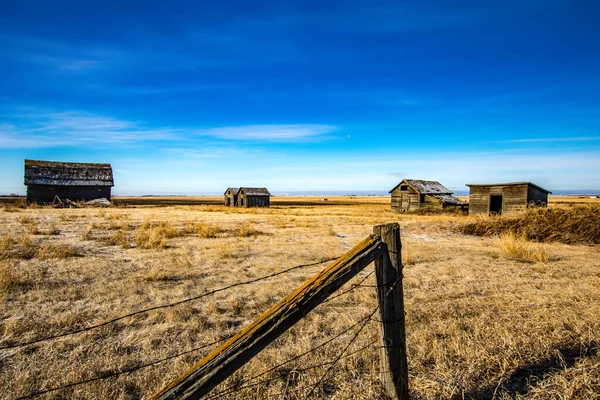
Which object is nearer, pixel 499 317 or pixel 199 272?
Answer: pixel 499 317

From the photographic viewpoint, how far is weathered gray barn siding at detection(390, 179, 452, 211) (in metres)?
33.4

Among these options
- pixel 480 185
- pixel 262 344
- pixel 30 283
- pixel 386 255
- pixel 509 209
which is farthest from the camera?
pixel 480 185

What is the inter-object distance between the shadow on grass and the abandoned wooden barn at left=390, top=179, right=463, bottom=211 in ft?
98.6

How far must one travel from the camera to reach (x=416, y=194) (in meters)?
34.0

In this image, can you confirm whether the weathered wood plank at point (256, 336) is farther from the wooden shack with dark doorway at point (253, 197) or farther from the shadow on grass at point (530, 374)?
the wooden shack with dark doorway at point (253, 197)

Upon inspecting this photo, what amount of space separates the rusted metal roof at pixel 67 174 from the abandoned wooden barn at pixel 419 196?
3029 cm

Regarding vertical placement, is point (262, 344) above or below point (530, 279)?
above

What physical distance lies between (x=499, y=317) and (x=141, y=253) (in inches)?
360

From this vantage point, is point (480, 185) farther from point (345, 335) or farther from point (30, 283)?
point (30, 283)

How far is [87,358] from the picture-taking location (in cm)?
389

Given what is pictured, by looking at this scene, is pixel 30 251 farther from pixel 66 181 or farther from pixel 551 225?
pixel 66 181

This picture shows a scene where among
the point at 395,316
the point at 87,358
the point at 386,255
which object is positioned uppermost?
the point at 386,255

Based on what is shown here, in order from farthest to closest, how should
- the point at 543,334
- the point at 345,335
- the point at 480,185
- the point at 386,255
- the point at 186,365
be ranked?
the point at 480,185 → the point at 345,335 → the point at 543,334 → the point at 186,365 → the point at 386,255

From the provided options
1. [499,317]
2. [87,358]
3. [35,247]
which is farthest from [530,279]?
[35,247]
